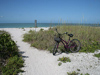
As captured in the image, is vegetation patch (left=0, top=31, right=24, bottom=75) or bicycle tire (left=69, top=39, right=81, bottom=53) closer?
vegetation patch (left=0, top=31, right=24, bottom=75)

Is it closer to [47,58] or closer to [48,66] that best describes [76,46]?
[47,58]

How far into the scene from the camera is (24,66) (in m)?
4.16

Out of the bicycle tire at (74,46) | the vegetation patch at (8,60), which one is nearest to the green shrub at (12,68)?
the vegetation patch at (8,60)

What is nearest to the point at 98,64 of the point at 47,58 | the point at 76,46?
the point at 76,46

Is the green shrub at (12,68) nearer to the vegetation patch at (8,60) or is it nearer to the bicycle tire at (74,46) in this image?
the vegetation patch at (8,60)

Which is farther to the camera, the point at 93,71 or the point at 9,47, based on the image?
the point at 9,47

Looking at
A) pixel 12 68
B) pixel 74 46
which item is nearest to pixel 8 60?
pixel 12 68

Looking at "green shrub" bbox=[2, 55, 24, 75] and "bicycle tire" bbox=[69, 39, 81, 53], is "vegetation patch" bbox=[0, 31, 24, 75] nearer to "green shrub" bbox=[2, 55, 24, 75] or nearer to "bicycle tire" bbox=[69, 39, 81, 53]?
"green shrub" bbox=[2, 55, 24, 75]

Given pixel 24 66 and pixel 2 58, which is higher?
pixel 2 58

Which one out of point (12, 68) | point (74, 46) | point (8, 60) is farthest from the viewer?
point (74, 46)

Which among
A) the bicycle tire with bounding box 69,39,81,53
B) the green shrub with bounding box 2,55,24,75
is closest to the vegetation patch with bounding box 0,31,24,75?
the green shrub with bounding box 2,55,24,75

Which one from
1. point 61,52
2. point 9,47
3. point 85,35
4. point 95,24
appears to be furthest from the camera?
point 95,24

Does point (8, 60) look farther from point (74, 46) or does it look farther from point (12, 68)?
point (74, 46)

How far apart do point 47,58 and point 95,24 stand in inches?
274
